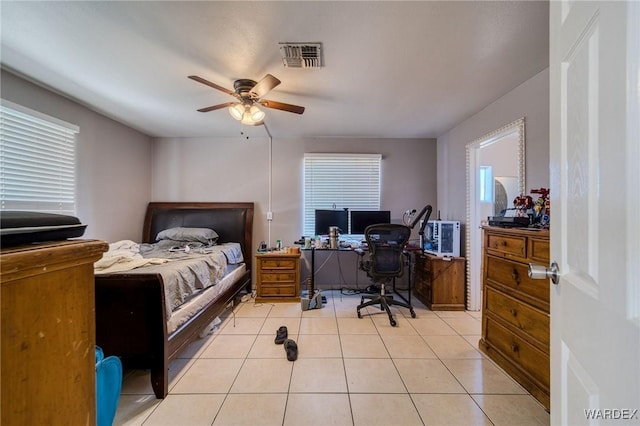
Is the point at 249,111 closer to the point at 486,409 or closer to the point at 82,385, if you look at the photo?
the point at 82,385

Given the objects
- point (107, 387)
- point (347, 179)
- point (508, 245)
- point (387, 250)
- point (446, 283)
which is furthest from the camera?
point (347, 179)

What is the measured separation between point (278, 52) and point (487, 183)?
329cm

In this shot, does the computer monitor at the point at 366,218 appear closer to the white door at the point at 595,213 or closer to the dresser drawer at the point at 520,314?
the dresser drawer at the point at 520,314

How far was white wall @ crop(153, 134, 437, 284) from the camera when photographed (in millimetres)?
3820

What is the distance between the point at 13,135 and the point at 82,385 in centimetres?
273

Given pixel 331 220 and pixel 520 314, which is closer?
pixel 520 314

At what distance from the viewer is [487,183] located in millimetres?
3520

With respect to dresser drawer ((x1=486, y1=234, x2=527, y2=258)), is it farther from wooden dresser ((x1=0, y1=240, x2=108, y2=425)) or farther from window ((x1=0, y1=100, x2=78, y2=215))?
window ((x1=0, y1=100, x2=78, y2=215))

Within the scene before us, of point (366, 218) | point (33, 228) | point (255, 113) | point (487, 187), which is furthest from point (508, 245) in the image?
point (33, 228)

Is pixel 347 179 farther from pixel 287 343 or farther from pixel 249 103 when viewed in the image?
pixel 287 343

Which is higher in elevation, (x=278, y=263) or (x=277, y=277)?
(x=278, y=263)

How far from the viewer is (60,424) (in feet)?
1.68

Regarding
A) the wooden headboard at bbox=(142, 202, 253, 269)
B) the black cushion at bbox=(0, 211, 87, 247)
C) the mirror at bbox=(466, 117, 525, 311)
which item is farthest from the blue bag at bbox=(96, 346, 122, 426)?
the mirror at bbox=(466, 117, 525, 311)

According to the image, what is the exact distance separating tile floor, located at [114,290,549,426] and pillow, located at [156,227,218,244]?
1.31 meters
